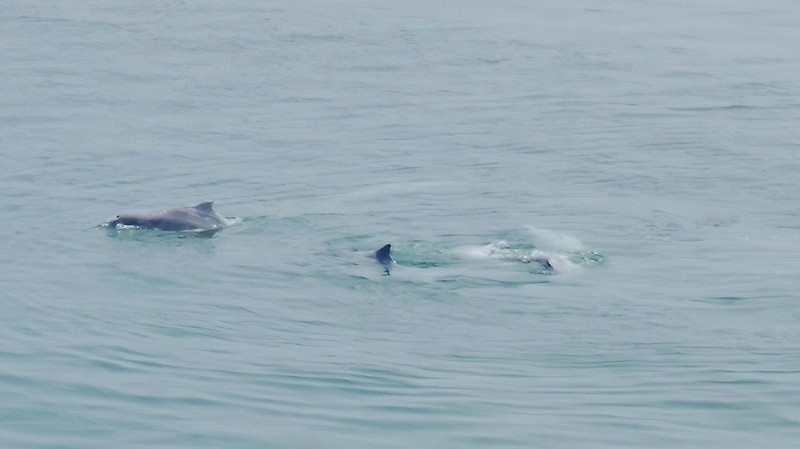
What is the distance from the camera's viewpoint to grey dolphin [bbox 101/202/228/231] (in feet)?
50.3

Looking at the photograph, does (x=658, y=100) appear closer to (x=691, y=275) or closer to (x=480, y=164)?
(x=480, y=164)

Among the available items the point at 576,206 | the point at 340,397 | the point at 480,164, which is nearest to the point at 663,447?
the point at 340,397

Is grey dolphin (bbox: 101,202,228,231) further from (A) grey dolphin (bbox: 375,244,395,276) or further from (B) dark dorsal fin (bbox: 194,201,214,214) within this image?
(A) grey dolphin (bbox: 375,244,395,276)

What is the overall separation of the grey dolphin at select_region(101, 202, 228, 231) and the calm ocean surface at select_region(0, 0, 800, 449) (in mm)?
248

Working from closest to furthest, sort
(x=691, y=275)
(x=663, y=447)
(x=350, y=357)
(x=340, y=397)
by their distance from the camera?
1. (x=663, y=447)
2. (x=340, y=397)
3. (x=350, y=357)
4. (x=691, y=275)

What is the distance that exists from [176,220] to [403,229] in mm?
2583

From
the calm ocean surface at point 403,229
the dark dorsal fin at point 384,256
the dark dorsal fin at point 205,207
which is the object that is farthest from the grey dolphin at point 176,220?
the dark dorsal fin at point 384,256

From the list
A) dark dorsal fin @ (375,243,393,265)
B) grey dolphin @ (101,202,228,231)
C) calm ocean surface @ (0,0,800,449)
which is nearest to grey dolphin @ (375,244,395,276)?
dark dorsal fin @ (375,243,393,265)

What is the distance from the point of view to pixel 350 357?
11211 mm

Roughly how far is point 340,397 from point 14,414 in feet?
A: 7.63

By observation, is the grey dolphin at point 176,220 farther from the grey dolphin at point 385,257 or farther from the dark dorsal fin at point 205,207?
the grey dolphin at point 385,257

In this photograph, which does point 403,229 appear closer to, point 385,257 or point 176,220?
point 385,257

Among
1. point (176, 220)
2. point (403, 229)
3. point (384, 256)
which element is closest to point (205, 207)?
point (176, 220)

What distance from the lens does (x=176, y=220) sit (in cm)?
1543
